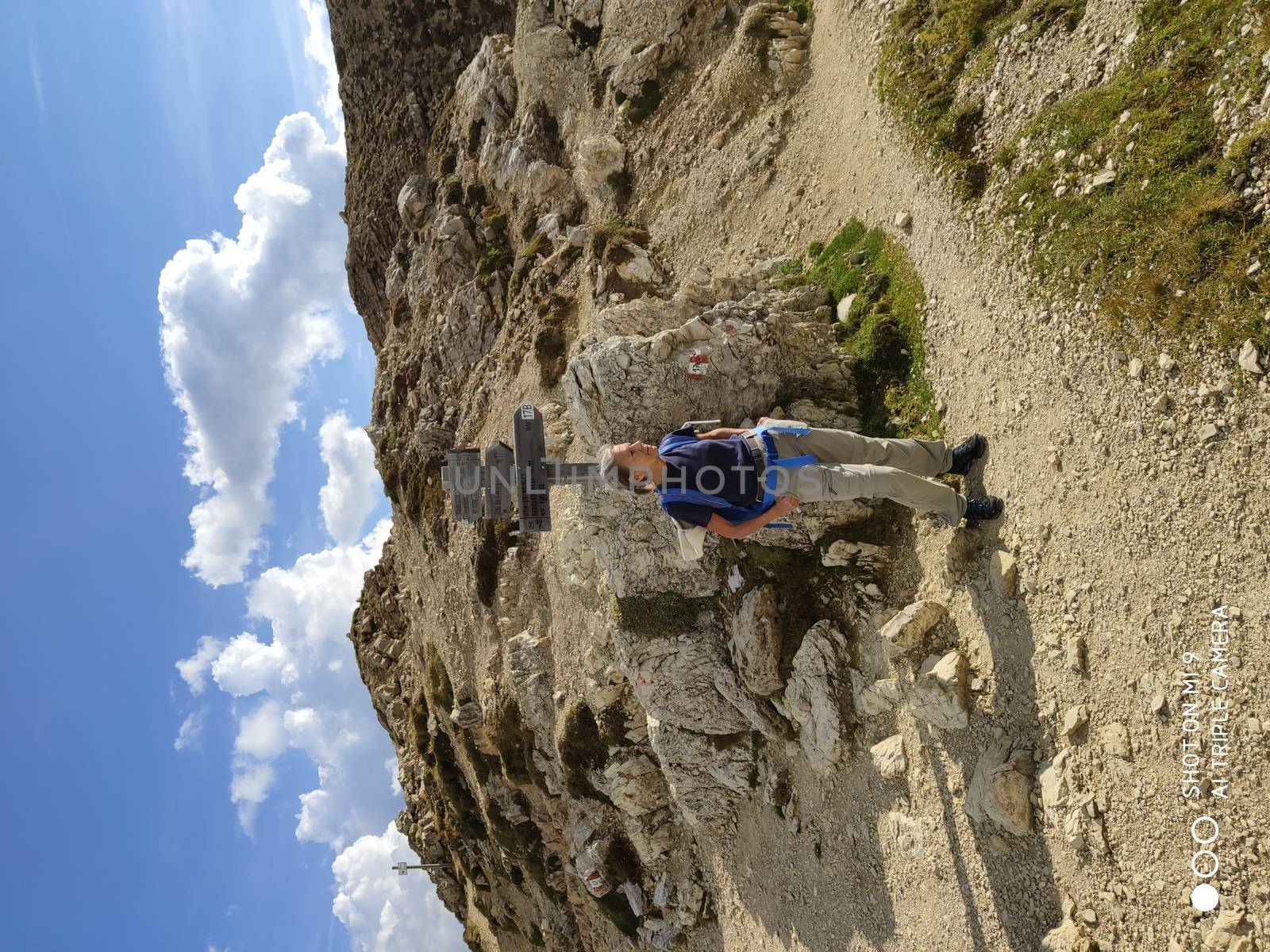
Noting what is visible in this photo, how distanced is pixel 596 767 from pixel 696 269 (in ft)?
47.8

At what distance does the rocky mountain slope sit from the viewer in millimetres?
7195

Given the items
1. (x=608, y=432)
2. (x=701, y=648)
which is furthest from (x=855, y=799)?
(x=608, y=432)

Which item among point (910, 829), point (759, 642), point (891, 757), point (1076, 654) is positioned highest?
A: point (759, 642)

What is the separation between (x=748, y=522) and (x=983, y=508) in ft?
11.2

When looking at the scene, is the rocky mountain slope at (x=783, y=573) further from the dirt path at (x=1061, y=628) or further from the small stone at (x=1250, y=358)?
the small stone at (x=1250, y=358)

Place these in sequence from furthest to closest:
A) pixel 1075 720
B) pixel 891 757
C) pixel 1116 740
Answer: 1. pixel 891 757
2. pixel 1075 720
3. pixel 1116 740

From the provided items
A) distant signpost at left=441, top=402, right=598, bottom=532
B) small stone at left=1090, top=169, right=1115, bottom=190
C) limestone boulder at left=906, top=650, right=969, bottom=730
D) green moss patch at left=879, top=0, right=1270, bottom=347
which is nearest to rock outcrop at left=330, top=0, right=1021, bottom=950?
limestone boulder at left=906, top=650, right=969, bottom=730

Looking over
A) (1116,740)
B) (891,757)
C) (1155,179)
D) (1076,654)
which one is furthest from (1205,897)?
(1155,179)

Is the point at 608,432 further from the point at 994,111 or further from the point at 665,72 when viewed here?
the point at 665,72

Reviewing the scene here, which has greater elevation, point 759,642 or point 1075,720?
point 759,642

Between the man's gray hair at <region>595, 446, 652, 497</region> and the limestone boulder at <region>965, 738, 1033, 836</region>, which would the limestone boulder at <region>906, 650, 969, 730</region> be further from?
the man's gray hair at <region>595, 446, 652, 497</region>

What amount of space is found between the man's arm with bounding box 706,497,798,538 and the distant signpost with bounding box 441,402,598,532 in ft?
7.29

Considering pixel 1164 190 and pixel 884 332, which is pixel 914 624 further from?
pixel 1164 190

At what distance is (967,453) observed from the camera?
9859 millimetres
